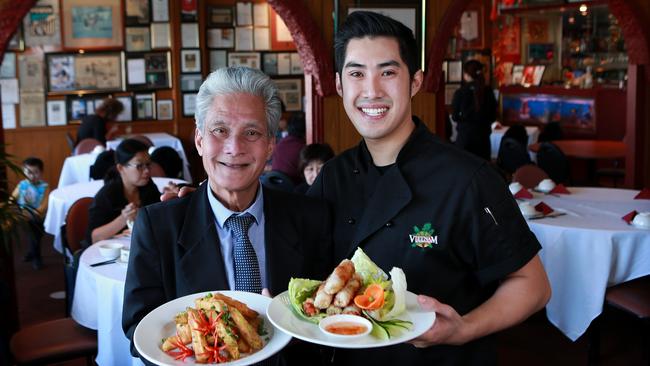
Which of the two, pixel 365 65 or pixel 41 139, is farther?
pixel 41 139

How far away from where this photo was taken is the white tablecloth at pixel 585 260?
4.29 meters

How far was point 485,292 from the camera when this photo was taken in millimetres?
2031

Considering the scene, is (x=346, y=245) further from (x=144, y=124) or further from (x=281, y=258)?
(x=144, y=124)

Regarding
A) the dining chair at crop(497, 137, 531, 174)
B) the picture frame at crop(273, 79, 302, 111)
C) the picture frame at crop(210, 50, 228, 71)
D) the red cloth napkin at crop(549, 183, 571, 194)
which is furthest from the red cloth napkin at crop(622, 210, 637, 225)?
the picture frame at crop(210, 50, 228, 71)

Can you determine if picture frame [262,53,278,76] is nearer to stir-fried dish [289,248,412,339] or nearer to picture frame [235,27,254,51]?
picture frame [235,27,254,51]

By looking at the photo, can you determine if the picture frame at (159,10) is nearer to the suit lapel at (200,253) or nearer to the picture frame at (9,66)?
the picture frame at (9,66)

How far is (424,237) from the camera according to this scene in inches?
76.1

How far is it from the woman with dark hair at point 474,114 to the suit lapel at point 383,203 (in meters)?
6.97

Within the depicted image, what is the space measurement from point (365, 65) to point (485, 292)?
71 centimetres

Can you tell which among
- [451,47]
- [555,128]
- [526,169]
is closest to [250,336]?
[526,169]

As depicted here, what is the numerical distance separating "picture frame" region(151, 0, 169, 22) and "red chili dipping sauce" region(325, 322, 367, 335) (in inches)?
383

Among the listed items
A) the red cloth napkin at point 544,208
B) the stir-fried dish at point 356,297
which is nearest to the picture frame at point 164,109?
the red cloth napkin at point 544,208

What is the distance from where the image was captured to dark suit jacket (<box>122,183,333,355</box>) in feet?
6.11

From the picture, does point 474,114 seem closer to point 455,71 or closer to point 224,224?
point 455,71
